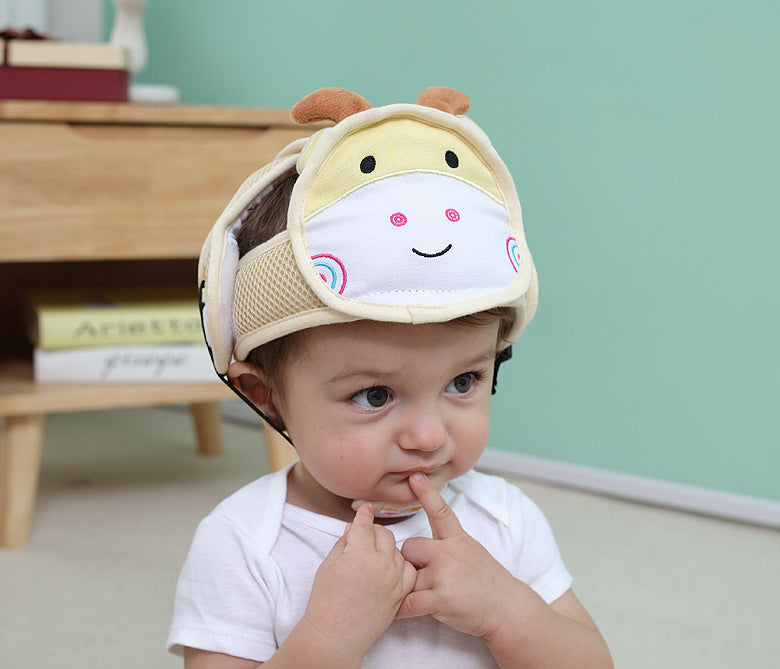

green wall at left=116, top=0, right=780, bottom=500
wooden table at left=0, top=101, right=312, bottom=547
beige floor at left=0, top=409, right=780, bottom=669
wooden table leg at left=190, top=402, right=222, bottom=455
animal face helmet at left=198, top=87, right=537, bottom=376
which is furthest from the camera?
wooden table leg at left=190, top=402, right=222, bottom=455

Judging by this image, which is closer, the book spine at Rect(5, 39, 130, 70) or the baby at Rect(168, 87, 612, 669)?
A: the baby at Rect(168, 87, 612, 669)

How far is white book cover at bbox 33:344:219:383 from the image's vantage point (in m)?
1.46

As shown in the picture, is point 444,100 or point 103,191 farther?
point 103,191

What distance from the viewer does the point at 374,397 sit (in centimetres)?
71

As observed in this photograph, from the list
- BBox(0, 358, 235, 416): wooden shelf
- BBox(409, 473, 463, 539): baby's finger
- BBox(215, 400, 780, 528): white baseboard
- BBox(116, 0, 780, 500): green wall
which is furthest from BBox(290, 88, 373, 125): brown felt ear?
BBox(215, 400, 780, 528): white baseboard

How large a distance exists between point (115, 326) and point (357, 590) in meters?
0.91

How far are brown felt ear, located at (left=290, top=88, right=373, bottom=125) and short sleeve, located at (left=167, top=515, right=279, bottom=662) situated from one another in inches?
12.9

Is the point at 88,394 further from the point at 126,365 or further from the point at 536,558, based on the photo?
the point at 536,558

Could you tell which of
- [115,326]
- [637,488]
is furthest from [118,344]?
[637,488]

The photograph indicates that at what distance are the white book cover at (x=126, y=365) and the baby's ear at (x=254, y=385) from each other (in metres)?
0.67

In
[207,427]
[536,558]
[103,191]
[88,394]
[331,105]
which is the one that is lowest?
[207,427]

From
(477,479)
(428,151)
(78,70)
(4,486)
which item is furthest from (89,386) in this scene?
(428,151)

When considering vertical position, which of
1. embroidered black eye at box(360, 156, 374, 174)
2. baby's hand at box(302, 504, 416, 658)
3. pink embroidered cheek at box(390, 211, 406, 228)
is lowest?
baby's hand at box(302, 504, 416, 658)

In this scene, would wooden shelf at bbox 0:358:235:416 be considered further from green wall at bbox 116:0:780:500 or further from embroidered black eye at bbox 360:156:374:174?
embroidered black eye at bbox 360:156:374:174
